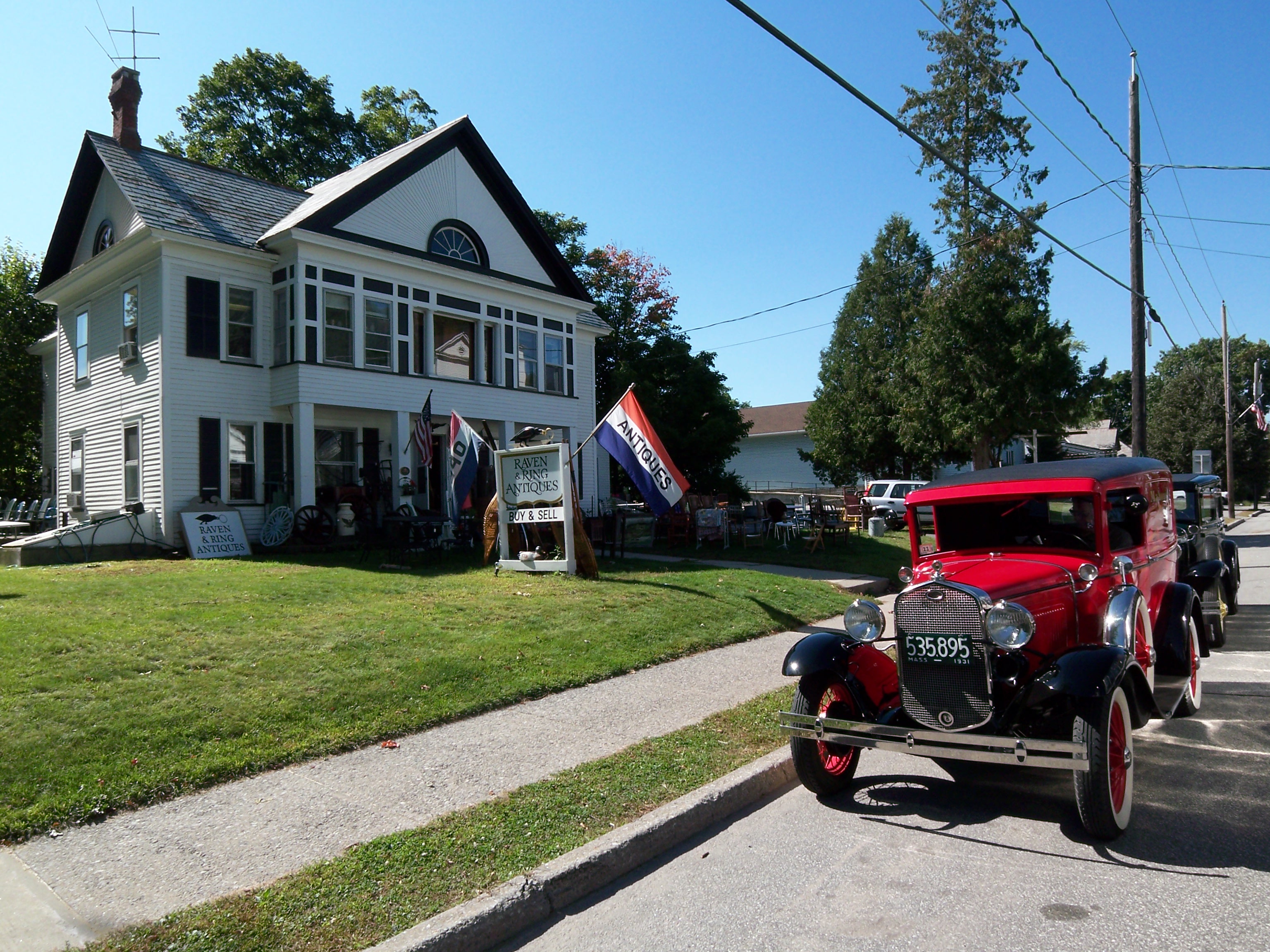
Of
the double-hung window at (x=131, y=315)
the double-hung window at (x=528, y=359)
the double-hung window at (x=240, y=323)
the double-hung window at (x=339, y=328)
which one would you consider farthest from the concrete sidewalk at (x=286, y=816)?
the double-hung window at (x=528, y=359)

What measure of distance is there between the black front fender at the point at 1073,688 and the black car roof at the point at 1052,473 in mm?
1510

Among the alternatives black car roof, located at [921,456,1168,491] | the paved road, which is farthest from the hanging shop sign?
black car roof, located at [921,456,1168,491]

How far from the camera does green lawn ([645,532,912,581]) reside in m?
16.5

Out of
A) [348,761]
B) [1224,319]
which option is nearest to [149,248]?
[348,761]

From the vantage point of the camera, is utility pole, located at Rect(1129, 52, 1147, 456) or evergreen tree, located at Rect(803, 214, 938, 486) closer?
utility pole, located at Rect(1129, 52, 1147, 456)

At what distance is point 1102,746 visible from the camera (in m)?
4.22

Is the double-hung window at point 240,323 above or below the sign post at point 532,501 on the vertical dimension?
above

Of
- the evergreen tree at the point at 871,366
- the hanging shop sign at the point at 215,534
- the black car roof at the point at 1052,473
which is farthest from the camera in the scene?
the evergreen tree at the point at 871,366

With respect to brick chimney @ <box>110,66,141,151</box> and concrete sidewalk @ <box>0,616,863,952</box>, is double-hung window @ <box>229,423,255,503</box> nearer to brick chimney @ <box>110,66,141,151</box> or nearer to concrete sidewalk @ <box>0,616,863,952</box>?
brick chimney @ <box>110,66,141,151</box>

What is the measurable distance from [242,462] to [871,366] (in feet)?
99.7

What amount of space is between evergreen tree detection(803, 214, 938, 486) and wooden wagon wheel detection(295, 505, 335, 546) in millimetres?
27367

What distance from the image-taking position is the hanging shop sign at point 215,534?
627 inches

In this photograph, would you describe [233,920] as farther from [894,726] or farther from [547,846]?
[894,726]

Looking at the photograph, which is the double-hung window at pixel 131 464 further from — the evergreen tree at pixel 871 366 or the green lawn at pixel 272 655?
the evergreen tree at pixel 871 366
